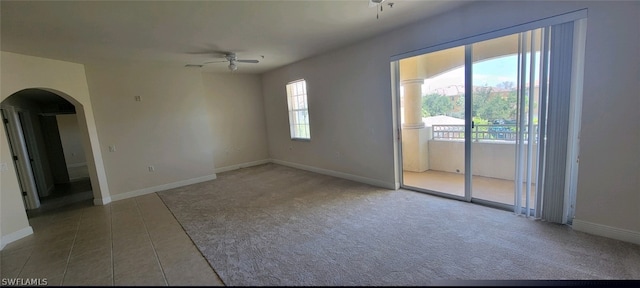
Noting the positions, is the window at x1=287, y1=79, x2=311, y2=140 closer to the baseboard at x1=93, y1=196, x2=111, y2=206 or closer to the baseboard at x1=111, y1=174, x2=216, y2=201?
the baseboard at x1=111, y1=174, x2=216, y2=201

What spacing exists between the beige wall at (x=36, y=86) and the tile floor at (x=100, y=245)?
1.13 feet

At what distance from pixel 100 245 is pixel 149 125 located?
2.83 meters

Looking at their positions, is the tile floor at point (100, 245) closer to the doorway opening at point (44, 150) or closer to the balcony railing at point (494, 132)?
the doorway opening at point (44, 150)

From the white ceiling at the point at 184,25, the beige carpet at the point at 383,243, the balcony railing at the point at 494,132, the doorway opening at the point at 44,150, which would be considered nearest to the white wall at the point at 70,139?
the doorway opening at the point at 44,150

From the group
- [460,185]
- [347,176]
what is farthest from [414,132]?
[347,176]

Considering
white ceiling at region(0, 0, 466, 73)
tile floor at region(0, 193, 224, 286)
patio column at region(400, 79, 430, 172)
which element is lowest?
tile floor at region(0, 193, 224, 286)

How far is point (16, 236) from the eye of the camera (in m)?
3.28

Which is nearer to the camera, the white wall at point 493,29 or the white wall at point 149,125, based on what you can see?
the white wall at point 493,29

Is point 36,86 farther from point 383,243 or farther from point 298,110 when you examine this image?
point 383,243

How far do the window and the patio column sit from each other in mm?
2250

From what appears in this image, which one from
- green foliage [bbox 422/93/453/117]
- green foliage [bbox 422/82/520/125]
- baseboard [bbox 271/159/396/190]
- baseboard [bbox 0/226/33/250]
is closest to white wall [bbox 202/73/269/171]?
baseboard [bbox 271/159/396/190]

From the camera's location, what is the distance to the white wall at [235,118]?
6574 millimetres

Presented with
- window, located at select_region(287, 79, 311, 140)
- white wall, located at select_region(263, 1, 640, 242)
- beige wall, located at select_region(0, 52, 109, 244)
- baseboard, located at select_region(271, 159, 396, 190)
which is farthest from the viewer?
window, located at select_region(287, 79, 311, 140)

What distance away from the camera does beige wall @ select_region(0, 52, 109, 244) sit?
3.24 m
